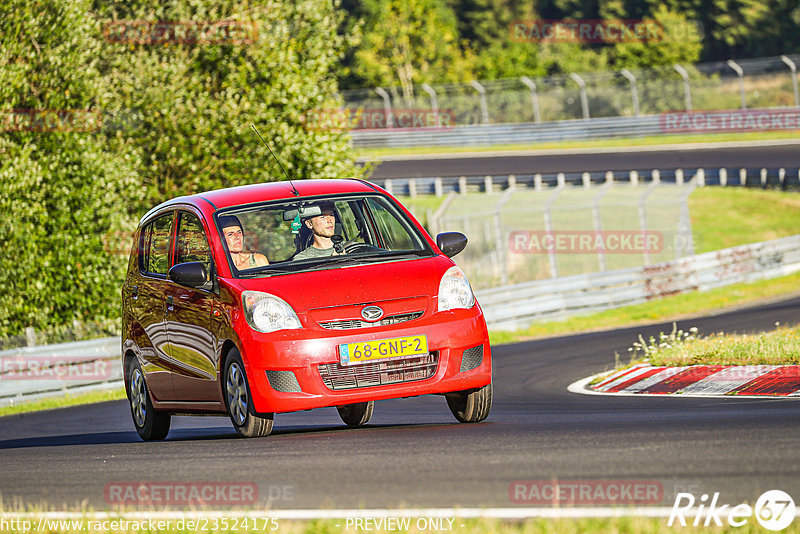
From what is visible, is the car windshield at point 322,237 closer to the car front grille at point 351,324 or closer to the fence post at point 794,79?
the car front grille at point 351,324

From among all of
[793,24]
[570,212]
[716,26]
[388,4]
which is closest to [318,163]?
[570,212]

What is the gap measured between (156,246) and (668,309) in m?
16.8

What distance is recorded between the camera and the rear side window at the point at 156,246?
9.47 meters

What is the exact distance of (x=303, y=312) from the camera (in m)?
7.75

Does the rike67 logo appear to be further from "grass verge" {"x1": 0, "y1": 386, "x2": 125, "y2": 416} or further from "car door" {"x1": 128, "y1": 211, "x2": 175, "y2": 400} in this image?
"grass verge" {"x1": 0, "y1": 386, "x2": 125, "y2": 416}

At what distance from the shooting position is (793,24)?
74.4m

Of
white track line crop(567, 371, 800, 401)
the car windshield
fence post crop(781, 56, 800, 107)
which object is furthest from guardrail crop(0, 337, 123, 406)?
fence post crop(781, 56, 800, 107)

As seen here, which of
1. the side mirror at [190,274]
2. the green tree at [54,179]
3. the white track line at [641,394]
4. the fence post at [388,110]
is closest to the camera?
the side mirror at [190,274]

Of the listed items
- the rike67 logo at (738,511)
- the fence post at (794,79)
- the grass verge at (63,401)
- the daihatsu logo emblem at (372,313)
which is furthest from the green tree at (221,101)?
the fence post at (794,79)

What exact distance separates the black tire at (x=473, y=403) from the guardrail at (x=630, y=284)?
43.9 feet

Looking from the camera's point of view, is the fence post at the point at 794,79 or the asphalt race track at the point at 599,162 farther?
the fence post at the point at 794,79

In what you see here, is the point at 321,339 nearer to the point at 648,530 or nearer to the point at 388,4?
the point at 648,530

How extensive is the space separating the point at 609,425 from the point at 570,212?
26994 mm

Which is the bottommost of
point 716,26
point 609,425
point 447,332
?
point 716,26
